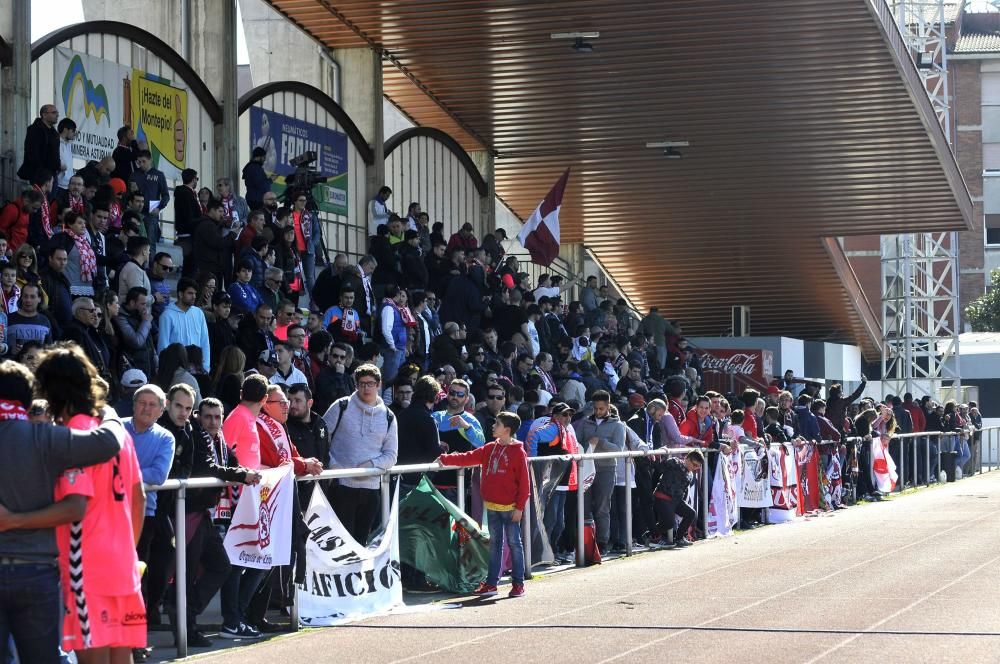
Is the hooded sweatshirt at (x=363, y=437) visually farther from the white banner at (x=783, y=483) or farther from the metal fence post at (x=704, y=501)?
the white banner at (x=783, y=483)

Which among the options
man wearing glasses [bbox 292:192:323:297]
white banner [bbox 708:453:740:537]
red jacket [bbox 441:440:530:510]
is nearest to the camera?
red jacket [bbox 441:440:530:510]

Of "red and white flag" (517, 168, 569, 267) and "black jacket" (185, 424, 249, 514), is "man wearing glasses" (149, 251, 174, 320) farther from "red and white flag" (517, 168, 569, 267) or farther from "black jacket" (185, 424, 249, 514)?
"red and white flag" (517, 168, 569, 267)

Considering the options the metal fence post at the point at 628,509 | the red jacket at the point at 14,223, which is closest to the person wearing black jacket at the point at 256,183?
the red jacket at the point at 14,223

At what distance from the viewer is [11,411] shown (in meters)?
6.53

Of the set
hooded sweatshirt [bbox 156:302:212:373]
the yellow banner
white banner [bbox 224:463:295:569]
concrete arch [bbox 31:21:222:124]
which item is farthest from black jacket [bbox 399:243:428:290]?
white banner [bbox 224:463:295:569]

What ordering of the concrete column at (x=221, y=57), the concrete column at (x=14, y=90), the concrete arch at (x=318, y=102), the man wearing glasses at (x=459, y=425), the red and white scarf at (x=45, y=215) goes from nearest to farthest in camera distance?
the man wearing glasses at (x=459, y=425) → the red and white scarf at (x=45, y=215) → the concrete column at (x=14, y=90) → the concrete column at (x=221, y=57) → the concrete arch at (x=318, y=102)

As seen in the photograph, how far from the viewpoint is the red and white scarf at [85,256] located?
620 inches

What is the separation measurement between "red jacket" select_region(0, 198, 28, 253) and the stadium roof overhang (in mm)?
10858

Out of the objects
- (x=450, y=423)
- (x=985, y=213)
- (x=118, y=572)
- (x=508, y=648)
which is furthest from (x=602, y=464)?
(x=985, y=213)

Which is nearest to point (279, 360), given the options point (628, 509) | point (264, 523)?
point (628, 509)

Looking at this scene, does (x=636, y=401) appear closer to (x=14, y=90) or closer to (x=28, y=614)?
(x=14, y=90)

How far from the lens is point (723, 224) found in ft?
128

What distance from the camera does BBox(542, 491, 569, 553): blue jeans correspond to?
1565cm

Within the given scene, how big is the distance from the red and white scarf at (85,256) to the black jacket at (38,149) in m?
1.48
